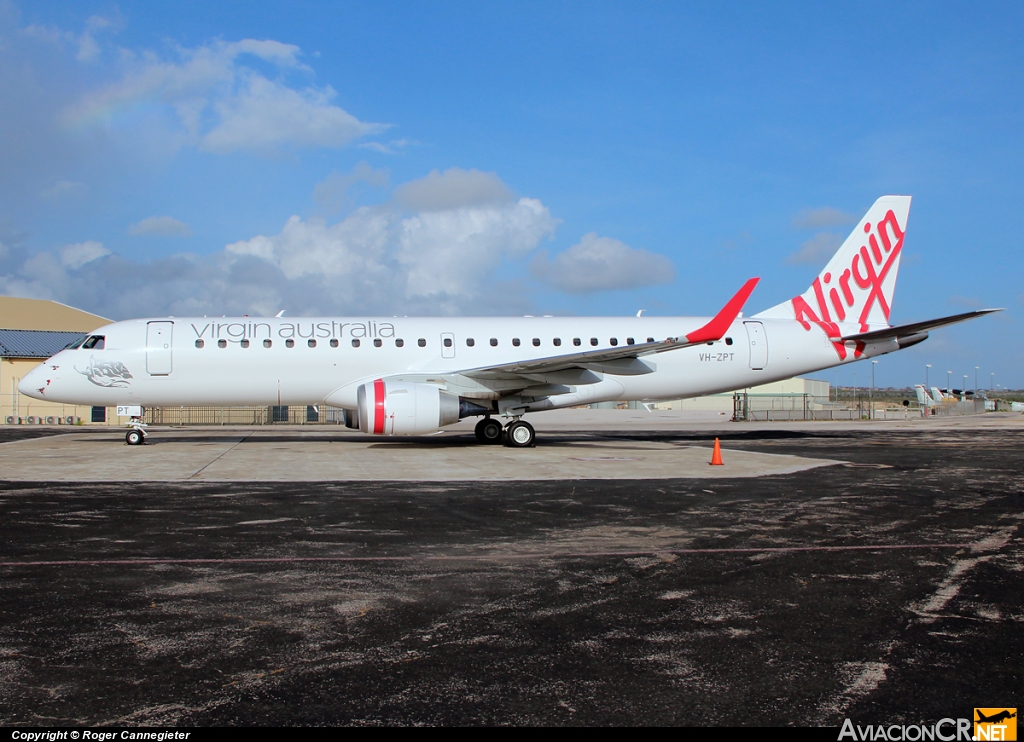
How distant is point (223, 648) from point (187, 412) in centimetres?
4176

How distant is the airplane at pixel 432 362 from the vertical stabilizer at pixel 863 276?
1.00 meters

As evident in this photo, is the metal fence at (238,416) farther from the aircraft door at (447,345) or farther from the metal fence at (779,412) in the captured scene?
the metal fence at (779,412)

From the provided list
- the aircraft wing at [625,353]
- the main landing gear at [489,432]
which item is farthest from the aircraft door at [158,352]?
the main landing gear at [489,432]

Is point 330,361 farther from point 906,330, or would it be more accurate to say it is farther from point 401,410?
point 906,330

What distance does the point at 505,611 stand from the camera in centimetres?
524

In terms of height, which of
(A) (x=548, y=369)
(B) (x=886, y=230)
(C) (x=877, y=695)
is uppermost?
(B) (x=886, y=230)

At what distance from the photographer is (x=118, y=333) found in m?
19.8

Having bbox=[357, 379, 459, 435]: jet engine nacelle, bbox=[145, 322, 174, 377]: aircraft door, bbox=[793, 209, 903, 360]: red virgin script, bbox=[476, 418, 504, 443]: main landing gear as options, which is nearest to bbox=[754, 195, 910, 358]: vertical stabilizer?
bbox=[793, 209, 903, 360]: red virgin script

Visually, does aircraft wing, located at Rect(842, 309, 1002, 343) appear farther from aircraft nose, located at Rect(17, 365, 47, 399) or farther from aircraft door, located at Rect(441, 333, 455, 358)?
aircraft nose, located at Rect(17, 365, 47, 399)

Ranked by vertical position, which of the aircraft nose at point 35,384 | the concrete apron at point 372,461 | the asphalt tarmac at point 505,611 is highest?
the aircraft nose at point 35,384

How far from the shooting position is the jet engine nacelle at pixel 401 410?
1736 centimetres

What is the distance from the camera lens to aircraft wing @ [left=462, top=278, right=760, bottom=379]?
17.8m

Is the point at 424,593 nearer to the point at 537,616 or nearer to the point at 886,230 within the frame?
the point at 537,616

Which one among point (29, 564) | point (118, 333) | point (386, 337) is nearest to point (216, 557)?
point (29, 564)
